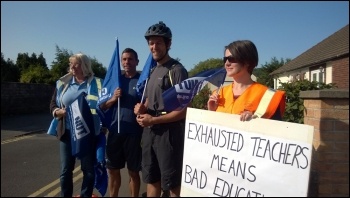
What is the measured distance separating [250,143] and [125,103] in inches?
68.3

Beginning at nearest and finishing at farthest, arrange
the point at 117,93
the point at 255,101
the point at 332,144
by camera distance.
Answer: the point at 255,101
the point at 332,144
the point at 117,93

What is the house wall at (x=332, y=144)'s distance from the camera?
275 centimetres

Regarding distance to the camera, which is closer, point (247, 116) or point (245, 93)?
point (247, 116)

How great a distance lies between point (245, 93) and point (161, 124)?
2.79ft

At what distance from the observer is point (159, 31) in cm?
295

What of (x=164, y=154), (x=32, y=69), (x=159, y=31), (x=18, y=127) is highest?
(x=32, y=69)

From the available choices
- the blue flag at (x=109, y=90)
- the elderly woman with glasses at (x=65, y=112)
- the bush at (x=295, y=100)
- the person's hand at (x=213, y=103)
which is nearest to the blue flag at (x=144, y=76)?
the blue flag at (x=109, y=90)

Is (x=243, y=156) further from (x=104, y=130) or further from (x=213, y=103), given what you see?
(x=104, y=130)

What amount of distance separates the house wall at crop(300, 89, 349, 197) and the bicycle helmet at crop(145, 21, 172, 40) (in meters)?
1.54

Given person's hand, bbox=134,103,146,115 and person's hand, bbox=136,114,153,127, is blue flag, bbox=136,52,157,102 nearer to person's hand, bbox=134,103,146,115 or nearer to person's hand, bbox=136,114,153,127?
person's hand, bbox=134,103,146,115

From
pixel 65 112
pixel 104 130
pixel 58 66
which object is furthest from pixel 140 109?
pixel 58 66

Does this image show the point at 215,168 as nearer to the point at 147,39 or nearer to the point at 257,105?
the point at 257,105

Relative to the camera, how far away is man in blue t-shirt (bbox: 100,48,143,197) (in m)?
3.46

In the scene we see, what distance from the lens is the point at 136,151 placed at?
11.4 feet
